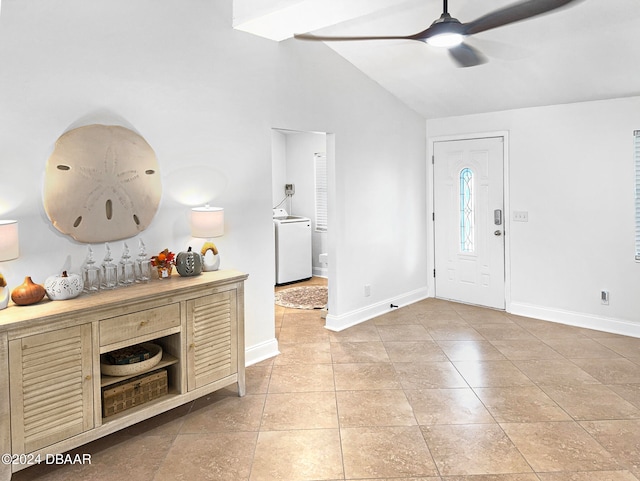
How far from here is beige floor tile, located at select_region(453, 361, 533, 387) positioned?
344cm

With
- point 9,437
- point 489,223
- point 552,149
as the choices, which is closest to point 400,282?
point 489,223

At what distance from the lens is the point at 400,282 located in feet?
18.2

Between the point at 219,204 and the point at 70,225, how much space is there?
3.56ft

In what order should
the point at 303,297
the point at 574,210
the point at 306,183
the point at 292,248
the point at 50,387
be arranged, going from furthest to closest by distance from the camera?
1. the point at 306,183
2. the point at 292,248
3. the point at 303,297
4. the point at 574,210
5. the point at 50,387

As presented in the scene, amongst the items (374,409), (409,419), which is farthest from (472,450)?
(374,409)

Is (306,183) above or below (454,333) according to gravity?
above

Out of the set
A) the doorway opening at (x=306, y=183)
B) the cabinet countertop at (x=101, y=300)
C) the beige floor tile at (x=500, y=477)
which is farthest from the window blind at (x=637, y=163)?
the doorway opening at (x=306, y=183)

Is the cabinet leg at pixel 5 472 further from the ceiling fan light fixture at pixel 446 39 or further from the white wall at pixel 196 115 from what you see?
the ceiling fan light fixture at pixel 446 39

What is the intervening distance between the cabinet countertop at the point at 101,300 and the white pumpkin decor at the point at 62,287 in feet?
0.10

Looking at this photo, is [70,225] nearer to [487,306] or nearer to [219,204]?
[219,204]

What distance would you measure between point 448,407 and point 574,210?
8.83ft

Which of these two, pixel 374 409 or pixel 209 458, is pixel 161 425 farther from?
pixel 374 409

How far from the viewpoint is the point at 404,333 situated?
459 centimetres

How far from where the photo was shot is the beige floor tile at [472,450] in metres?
2.41
